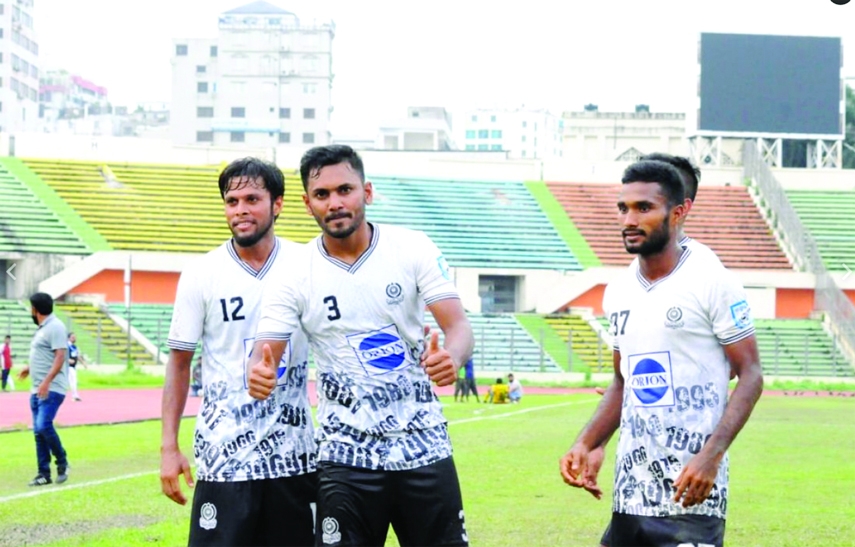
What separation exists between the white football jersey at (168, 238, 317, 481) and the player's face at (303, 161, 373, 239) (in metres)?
0.38

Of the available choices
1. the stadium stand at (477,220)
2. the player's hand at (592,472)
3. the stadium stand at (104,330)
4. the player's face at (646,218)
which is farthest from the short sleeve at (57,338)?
the stadium stand at (477,220)

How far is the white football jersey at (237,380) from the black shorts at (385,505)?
1.33 feet

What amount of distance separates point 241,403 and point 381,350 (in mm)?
792

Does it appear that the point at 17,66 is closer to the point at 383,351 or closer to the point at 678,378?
the point at 383,351

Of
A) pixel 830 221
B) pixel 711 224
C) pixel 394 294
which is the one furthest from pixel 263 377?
pixel 830 221

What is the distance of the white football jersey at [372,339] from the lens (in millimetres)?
6551

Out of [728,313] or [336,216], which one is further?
[336,216]

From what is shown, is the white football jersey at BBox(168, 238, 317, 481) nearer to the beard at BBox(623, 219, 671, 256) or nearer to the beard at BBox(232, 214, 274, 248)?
the beard at BBox(232, 214, 274, 248)

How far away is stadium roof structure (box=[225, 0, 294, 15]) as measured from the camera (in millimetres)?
160375

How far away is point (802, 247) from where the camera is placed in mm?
63375

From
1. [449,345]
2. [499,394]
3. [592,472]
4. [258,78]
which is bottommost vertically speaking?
[499,394]

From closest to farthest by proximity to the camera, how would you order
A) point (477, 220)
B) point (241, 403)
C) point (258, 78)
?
point (241, 403) < point (477, 220) < point (258, 78)

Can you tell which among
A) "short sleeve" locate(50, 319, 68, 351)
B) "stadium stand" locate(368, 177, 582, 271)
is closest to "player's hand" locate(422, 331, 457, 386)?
"short sleeve" locate(50, 319, 68, 351)

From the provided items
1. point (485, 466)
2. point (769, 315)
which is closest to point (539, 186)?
point (769, 315)
